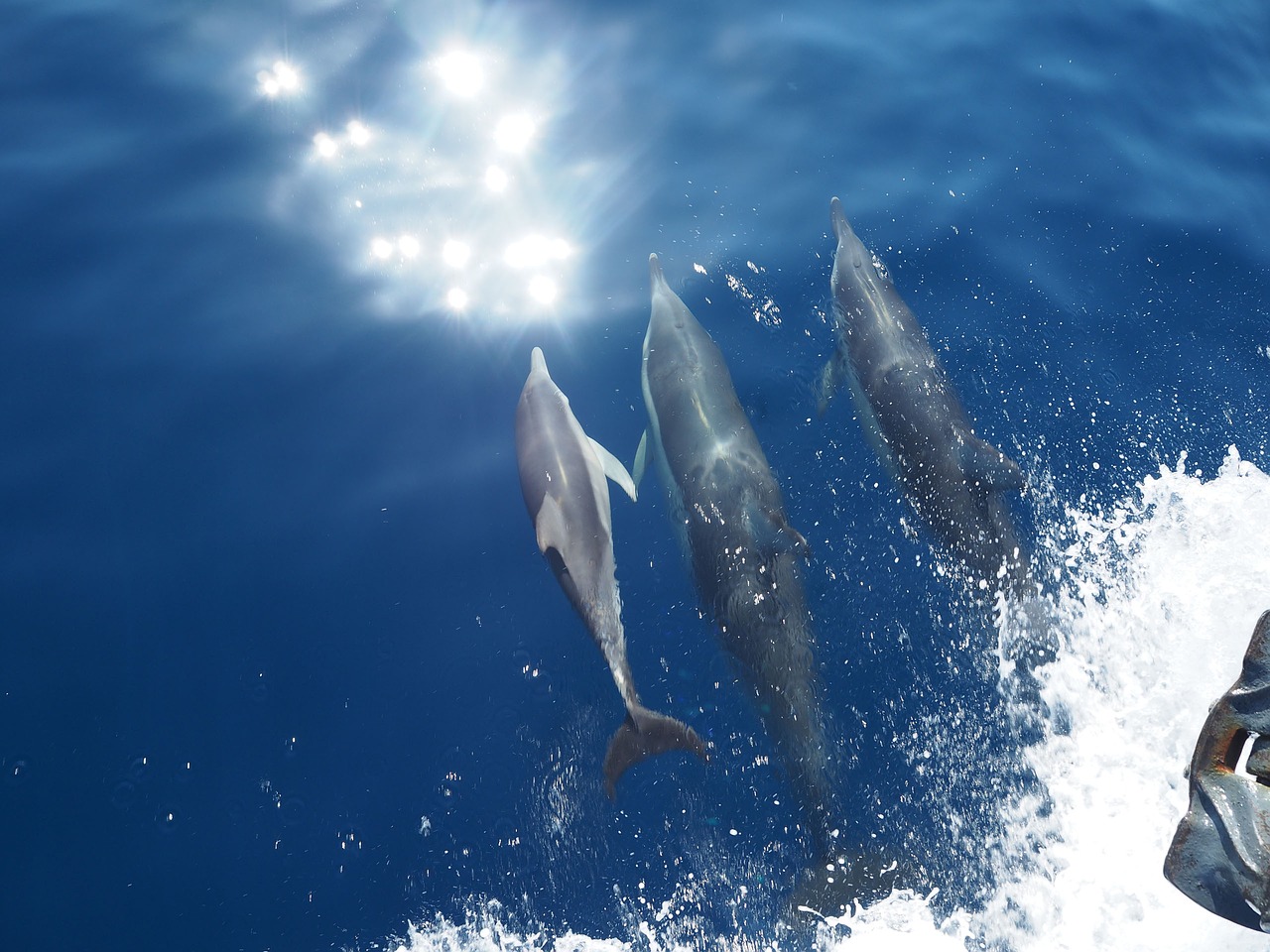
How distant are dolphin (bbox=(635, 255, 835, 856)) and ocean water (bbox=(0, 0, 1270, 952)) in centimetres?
20

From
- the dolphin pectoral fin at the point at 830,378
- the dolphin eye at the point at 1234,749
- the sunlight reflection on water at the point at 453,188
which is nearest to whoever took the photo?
the dolphin eye at the point at 1234,749

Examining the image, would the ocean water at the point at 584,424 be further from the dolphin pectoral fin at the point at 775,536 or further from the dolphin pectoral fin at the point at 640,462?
the dolphin pectoral fin at the point at 775,536

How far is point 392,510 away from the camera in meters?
7.62

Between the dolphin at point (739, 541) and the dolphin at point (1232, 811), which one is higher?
the dolphin at point (1232, 811)

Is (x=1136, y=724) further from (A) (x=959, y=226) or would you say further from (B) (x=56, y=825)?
(B) (x=56, y=825)

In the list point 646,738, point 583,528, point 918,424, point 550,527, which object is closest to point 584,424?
point 583,528

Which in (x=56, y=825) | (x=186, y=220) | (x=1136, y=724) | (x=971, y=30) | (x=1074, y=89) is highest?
(x=186, y=220)

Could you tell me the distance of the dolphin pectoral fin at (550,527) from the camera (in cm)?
682

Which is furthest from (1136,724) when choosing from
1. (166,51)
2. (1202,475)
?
(166,51)

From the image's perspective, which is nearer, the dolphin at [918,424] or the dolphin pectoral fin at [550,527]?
the dolphin pectoral fin at [550,527]

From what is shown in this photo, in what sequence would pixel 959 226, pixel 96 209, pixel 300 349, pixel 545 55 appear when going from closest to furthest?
pixel 300 349 < pixel 96 209 < pixel 959 226 < pixel 545 55

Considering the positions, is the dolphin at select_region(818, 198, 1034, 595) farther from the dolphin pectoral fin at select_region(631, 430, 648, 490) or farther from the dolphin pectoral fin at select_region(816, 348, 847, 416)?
the dolphin pectoral fin at select_region(631, 430, 648, 490)

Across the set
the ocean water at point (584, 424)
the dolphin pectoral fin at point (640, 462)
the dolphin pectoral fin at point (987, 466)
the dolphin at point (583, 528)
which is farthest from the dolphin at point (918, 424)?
the dolphin at point (583, 528)

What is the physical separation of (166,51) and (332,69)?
1866mm
